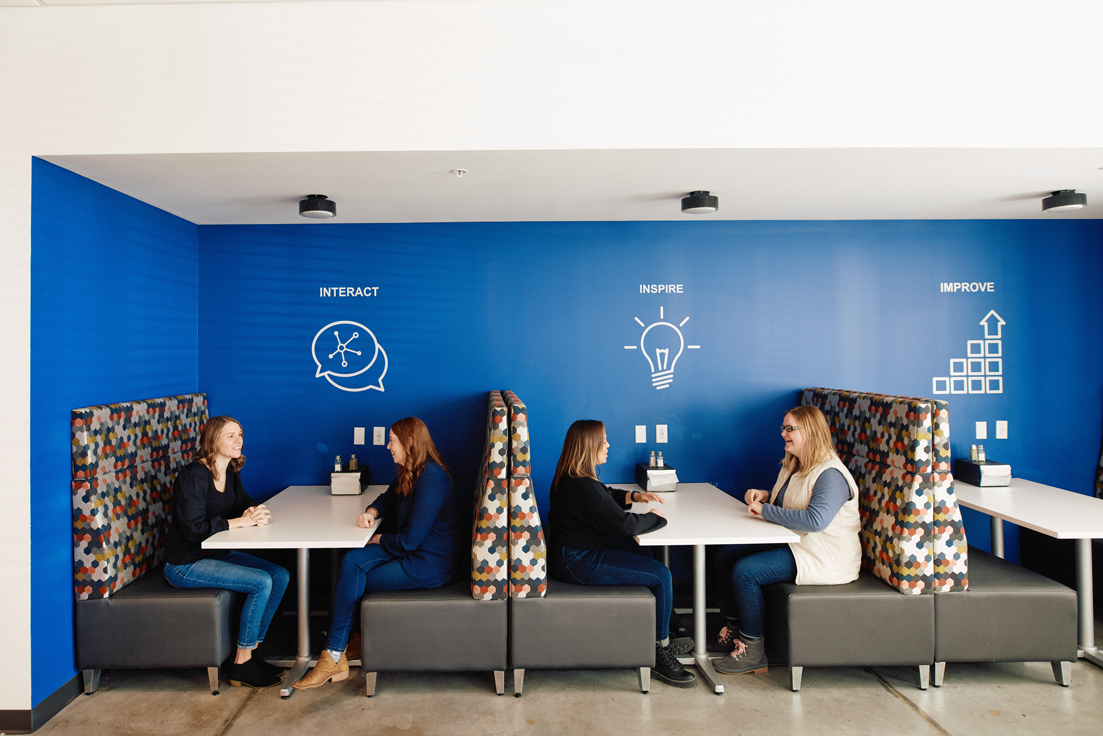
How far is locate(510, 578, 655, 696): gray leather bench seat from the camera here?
2.69 m

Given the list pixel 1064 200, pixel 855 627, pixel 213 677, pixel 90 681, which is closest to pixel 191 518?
pixel 213 677

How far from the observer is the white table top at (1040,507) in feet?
8.90

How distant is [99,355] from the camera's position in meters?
2.80

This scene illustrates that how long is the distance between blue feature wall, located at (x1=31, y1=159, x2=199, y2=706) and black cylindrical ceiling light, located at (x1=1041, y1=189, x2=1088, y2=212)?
4486 mm

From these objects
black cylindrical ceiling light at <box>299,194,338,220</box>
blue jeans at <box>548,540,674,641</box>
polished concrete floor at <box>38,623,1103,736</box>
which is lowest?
polished concrete floor at <box>38,623,1103,736</box>

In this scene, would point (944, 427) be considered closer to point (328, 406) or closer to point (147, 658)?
point (328, 406)

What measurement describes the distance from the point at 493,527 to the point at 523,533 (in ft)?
0.42

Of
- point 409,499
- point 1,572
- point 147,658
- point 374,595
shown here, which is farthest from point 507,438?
point 1,572

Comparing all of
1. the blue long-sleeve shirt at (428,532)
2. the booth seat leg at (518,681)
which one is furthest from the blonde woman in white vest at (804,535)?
the blue long-sleeve shirt at (428,532)

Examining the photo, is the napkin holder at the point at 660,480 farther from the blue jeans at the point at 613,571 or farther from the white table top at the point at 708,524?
the blue jeans at the point at 613,571

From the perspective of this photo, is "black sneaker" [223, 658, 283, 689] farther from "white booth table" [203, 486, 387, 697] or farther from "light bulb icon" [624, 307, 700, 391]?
"light bulb icon" [624, 307, 700, 391]

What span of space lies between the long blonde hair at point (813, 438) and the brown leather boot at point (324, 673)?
2.22 metres

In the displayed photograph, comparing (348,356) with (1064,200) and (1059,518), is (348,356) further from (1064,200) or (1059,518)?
(1064,200)

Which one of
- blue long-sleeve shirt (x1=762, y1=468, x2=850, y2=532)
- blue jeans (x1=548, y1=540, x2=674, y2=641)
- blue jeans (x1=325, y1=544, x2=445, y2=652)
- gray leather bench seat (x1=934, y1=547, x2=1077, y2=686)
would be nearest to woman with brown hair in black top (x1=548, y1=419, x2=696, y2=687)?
blue jeans (x1=548, y1=540, x2=674, y2=641)
